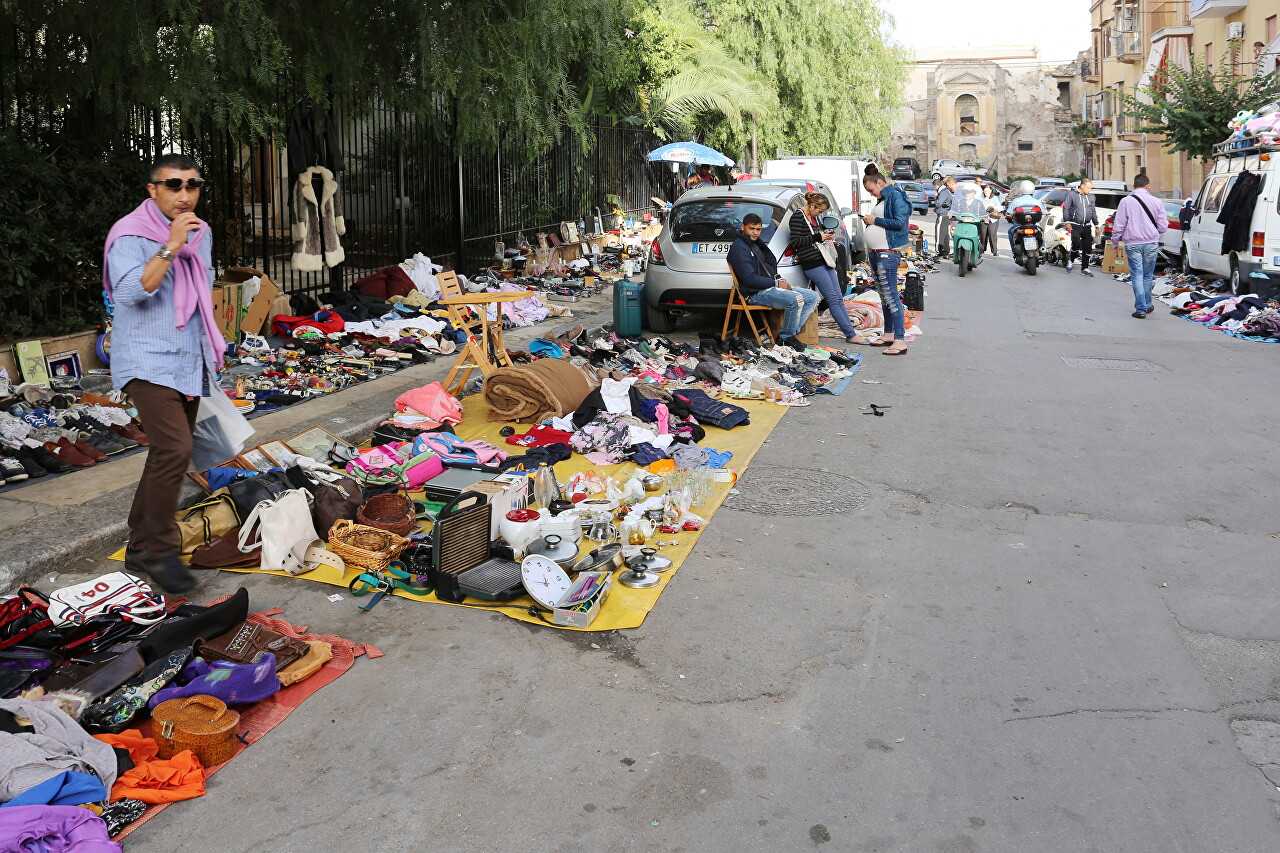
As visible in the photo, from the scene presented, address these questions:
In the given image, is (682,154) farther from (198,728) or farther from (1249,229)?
(198,728)

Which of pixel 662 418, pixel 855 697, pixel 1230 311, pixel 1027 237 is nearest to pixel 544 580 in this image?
pixel 855 697

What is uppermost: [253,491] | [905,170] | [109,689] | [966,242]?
[905,170]

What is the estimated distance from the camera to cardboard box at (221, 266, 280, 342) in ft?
36.4

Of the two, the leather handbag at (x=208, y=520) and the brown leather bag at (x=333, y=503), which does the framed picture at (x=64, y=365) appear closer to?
the leather handbag at (x=208, y=520)

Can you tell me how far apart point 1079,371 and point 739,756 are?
29.2 ft

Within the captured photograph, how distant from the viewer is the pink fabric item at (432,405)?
28.5 feet

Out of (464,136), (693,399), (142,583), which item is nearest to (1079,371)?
(693,399)

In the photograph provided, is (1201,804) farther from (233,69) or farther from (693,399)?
(233,69)

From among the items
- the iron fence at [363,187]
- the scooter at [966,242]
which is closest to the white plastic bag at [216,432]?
the iron fence at [363,187]

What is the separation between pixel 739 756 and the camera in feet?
13.0

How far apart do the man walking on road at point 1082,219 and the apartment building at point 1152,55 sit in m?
7.19

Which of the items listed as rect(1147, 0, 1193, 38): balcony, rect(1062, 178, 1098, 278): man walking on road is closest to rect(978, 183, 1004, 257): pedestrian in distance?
rect(1062, 178, 1098, 278): man walking on road

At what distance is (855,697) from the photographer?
4418mm

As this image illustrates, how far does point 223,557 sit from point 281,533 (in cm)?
31
